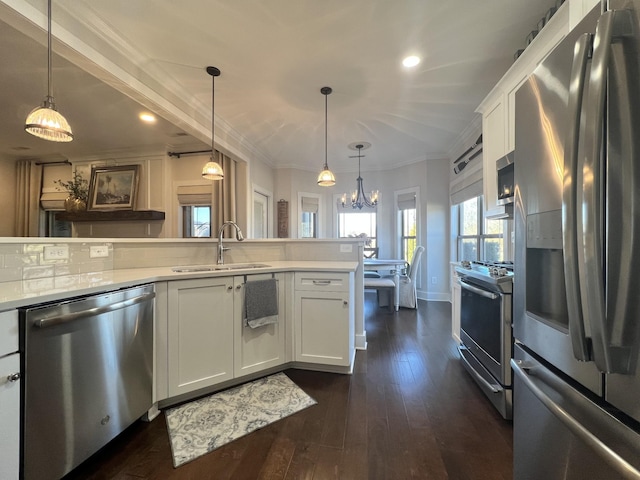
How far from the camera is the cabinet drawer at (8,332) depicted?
3.29ft

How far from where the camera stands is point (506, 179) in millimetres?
2029

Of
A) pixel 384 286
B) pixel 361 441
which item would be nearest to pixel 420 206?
pixel 384 286

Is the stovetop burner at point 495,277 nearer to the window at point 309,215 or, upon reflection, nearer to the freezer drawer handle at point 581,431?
the freezer drawer handle at point 581,431

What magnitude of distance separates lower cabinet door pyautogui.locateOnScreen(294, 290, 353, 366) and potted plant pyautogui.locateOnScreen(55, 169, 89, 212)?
4.63 metres

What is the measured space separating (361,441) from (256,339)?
1.05m

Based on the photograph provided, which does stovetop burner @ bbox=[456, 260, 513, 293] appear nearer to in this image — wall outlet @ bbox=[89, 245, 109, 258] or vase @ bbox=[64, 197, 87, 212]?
wall outlet @ bbox=[89, 245, 109, 258]

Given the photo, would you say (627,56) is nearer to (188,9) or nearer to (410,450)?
(410,450)

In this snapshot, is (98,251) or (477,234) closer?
(98,251)

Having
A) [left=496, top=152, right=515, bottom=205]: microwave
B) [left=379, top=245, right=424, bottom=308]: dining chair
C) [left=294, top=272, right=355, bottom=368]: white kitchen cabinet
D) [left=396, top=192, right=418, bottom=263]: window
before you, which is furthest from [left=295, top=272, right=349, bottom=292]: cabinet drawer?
[left=396, top=192, right=418, bottom=263]: window

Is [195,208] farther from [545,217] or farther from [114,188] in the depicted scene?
[545,217]

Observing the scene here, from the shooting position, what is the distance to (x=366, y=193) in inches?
242

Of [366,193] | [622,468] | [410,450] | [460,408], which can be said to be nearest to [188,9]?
[622,468]

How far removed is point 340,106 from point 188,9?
1.85 metres

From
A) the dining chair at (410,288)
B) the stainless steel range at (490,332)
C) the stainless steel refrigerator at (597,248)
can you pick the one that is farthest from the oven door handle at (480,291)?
the dining chair at (410,288)
